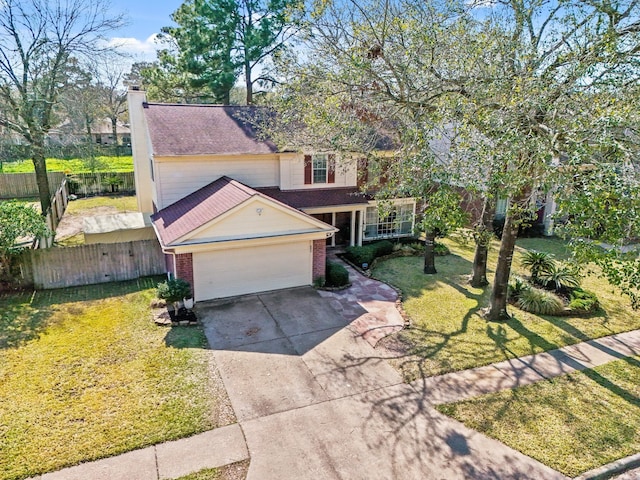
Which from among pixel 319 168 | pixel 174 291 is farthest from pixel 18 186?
pixel 174 291

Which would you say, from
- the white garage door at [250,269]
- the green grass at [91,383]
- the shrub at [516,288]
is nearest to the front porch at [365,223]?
the white garage door at [250,269]

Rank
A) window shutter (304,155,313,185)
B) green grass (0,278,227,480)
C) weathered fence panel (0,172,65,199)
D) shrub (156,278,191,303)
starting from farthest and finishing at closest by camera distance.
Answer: weathered fence panel (0,172,65,199)
window shutter (304,155,313,185)
shrub (156,278,191,303)
green grass (0,278,227,480)

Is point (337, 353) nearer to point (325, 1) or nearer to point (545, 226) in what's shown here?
point (325, 1)

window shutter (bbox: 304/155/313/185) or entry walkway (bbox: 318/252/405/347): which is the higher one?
window shutter (bbox: 304/155/313/185)

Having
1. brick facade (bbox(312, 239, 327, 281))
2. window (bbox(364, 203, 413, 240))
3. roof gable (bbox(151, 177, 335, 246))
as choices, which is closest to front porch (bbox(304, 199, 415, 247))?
window (bbox(364, 203, 413, 240))

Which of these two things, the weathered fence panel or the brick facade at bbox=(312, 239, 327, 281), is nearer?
the brick facade at bbox=(312, 239, 327, 281)

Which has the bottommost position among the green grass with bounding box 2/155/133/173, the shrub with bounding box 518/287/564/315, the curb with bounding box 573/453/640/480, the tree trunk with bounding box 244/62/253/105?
the curb with bounding box 573/453/640/480

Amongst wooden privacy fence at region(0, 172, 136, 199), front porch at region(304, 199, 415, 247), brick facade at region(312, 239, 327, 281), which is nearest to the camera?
brick facade at region(312, 239, 327, 281)

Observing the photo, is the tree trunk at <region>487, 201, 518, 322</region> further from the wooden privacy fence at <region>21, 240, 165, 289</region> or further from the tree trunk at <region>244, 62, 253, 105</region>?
the tree trunk at <region>244, 62, 253, 105</region>
